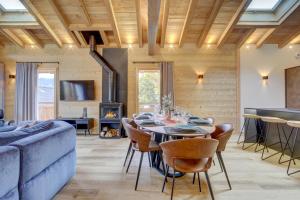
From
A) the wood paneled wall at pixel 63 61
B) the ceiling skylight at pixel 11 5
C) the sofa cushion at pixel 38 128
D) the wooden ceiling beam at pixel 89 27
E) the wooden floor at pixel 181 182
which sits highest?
the ceiling skylight at pixel 11 5

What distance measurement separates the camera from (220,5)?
461cm

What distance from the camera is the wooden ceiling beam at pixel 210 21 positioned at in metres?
4.64

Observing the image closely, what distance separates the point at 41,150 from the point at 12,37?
18.1 feet

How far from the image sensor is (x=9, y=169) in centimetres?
163

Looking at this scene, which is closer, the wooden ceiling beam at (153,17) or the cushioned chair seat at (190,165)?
the cushioned chair seat at (190,165)

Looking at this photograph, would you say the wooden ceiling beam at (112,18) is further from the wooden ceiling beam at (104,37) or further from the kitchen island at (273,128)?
the kitchen island at (273,128)

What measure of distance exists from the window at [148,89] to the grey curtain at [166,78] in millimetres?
309

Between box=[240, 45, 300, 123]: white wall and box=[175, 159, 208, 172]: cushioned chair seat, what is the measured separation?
4907 millimetres

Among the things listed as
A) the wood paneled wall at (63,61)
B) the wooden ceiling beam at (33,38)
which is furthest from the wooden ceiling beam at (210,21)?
the wooden ceiling beam at (33,38)

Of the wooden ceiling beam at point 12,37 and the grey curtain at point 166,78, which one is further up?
the wooden ceiling beam at point 12,37

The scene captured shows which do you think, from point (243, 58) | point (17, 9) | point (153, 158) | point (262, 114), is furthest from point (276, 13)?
point (17, 9)

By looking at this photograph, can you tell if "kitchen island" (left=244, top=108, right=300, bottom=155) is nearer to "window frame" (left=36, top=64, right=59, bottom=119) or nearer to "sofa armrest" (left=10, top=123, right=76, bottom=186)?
"sofa armrest" (left=10, top=123, right=76, bottom=186)

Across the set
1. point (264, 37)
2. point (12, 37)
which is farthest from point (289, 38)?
point (12, 37)

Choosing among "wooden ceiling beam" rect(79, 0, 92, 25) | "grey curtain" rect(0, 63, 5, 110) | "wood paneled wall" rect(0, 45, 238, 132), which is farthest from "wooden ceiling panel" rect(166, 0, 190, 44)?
"grey curtain" rect(0, 63, 5, 110)
